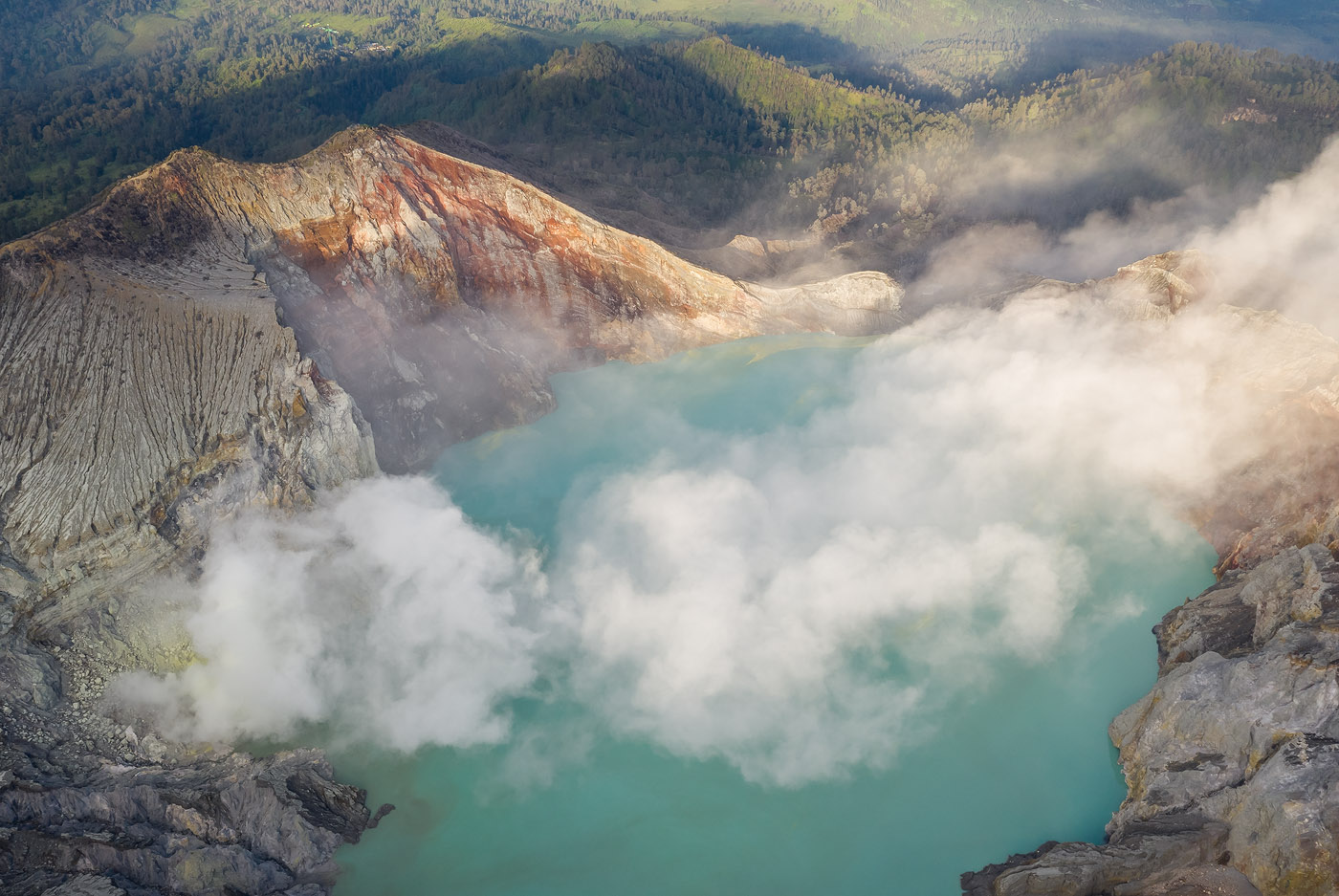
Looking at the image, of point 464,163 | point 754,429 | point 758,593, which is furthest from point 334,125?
point 758,593

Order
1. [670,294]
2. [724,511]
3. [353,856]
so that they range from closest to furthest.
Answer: [353,856] → [724,511] → [670,294]

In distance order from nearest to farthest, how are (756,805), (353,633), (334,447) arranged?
(756,805) → (353,633) → (334,447)

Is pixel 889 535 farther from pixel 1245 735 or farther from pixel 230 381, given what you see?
pixel 230 381

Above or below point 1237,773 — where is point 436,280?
above

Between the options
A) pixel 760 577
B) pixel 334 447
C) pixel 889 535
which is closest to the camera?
pixel 760 577

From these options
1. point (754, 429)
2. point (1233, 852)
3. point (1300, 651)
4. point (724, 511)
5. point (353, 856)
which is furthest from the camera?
point (754, 429)

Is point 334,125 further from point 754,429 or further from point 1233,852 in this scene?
point 1233,852

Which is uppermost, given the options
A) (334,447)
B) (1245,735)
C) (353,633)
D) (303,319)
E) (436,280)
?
(436,280)

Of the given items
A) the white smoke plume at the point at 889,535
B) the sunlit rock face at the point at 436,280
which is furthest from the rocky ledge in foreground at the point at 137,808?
the sunlit rock face at the point at 436,280

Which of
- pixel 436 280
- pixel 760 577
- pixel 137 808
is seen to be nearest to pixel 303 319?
pixel 436 280
